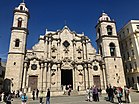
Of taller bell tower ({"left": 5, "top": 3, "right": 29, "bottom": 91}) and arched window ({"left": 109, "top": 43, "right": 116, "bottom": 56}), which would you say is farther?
arched window ({"left": 109, "top": 43, "right": 116, "bottom": 56})

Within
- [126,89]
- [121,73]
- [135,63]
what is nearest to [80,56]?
[121,73]

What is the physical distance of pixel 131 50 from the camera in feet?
123

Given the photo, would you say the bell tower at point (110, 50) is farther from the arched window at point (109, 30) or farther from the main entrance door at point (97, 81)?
the main entrance door at point (97, 81)

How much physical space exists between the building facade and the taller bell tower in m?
26.9

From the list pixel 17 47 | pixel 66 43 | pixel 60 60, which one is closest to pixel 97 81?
pixel 60 60

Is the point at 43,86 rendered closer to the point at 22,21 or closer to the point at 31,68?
the point at 31,68

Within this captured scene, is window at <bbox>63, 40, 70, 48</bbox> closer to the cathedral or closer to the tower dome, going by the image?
the cathedral

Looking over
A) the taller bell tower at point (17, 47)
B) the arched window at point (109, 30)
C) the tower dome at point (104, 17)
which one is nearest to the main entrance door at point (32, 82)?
the taller bell tower at point (17, 47)

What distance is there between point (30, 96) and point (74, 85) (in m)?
10.1

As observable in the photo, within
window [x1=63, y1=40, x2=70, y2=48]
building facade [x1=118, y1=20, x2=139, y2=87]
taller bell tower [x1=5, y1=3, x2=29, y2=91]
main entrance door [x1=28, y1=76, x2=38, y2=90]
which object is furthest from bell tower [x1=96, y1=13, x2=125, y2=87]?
taller bell tower [x1=5, y1=3, x2=29, y2=91]

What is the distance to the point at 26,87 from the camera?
2911 centimetres

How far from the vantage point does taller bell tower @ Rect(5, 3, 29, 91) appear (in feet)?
93.1

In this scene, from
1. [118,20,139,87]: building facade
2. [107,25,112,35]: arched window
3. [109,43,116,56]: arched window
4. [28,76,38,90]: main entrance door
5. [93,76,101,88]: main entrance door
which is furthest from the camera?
[107,25,112,35]: arched window

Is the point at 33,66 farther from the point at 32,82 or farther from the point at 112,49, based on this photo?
the point at 112,49
